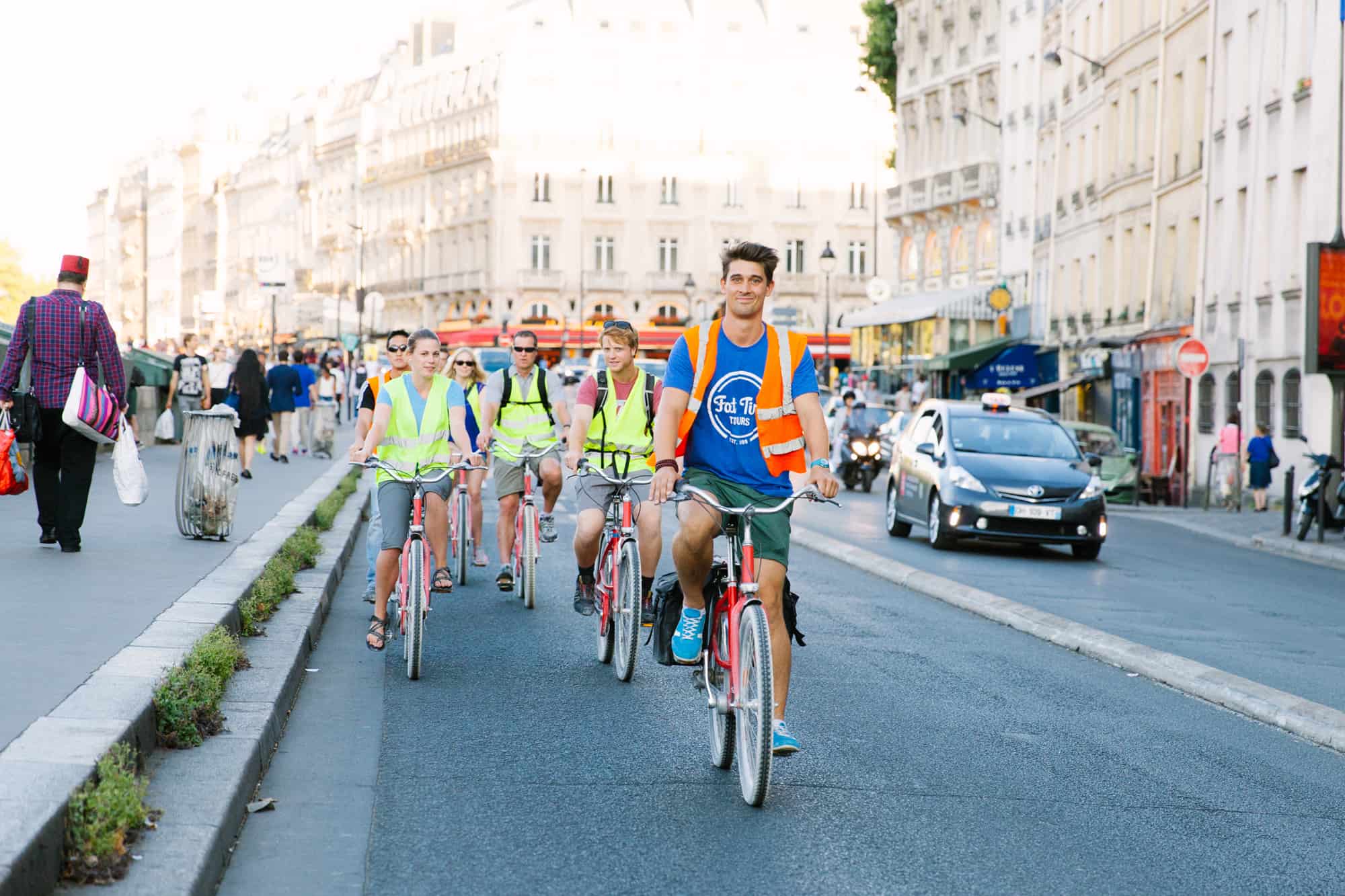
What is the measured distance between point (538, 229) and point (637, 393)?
105m

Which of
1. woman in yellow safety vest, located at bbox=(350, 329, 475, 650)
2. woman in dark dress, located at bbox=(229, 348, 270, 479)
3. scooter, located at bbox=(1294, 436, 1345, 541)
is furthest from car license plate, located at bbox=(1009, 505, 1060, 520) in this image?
woman in dark dress, located at bbox=(229, 348, 270, 479)

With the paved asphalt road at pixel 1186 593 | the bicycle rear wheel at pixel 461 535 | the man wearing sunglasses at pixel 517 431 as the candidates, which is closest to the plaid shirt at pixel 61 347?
the man wearing sunglasses at pixel 517 431

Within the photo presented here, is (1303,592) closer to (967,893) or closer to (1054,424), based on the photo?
(1054,424)

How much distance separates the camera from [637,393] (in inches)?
456

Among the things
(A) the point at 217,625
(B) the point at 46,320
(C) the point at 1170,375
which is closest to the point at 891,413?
(C) the point at 1170,375

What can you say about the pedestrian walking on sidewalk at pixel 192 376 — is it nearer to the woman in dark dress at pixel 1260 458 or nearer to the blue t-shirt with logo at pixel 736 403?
the woman in dark dress at pixel 1260 458

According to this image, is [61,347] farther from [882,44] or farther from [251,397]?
[882,44]

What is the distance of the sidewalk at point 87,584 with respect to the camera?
327 inches

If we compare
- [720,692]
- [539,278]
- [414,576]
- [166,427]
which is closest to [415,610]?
[414,576]

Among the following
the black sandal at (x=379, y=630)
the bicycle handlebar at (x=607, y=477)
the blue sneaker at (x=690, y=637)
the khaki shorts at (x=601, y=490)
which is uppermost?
the bicycle handlebar at (x=607, y=477)

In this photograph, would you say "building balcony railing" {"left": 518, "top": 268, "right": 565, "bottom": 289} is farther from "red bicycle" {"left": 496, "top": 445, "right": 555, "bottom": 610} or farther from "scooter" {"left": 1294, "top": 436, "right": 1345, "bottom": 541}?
"red bicycle" {"left": 496, "top": 445, "right": 555, "bottom": 610}

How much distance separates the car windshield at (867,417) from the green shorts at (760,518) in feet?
103

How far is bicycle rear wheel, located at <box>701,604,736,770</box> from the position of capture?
7.96 meters

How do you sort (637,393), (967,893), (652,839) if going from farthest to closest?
(637,393) → (652,839) → (967,893)
